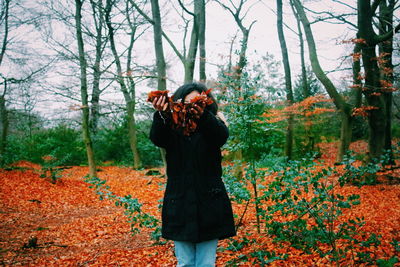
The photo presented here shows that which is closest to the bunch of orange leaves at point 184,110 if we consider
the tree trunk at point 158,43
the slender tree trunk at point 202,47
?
the tree trunk at point 158,43

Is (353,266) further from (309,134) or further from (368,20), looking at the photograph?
(309,134)

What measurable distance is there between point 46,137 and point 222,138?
16.7 m

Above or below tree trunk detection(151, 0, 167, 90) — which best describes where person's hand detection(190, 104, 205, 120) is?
below

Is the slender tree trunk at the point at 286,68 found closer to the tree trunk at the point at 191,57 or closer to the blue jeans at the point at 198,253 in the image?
the tree trunk at the point at 191,57

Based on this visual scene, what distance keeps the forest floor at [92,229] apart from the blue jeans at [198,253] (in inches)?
64.3

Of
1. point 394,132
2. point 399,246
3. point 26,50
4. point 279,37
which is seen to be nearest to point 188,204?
point 399,246

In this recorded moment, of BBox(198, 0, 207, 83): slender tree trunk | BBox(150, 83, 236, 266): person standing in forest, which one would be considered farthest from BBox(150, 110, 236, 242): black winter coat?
BBox(198, 0, 207, 83): slender tree trunk

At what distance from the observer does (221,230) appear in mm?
1654

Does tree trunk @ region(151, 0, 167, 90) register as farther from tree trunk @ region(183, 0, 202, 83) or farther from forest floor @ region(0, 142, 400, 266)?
forest floor @ region(0, 142, 400, 266)

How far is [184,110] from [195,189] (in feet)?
1.58

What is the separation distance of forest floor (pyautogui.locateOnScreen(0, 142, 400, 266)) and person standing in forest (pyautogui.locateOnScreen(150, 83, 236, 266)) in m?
1.67

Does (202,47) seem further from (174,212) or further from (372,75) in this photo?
(174,212)

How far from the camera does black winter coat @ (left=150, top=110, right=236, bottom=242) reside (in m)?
1.61

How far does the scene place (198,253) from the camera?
1668 mm
